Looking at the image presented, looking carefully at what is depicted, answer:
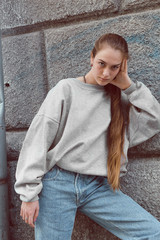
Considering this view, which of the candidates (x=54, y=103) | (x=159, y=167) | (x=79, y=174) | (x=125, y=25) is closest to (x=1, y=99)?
(x=54, y=103)

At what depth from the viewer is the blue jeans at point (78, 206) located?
1566mm

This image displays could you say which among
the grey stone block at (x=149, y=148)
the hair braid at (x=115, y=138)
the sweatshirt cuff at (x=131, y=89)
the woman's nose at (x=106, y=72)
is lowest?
the grey stone block at (x=149, y=148)

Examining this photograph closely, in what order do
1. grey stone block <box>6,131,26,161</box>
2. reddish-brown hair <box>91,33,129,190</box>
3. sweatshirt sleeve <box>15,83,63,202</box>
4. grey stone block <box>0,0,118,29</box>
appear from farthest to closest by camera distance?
1. grey stone block <box>6,131,26,161</box>
2. grey stone block <box>0,0,118,29</box>
3. reddish-brown hair <box>91,33,129,190</box>
4. sweatshirt sleeve <box>15,83,63,202</box>

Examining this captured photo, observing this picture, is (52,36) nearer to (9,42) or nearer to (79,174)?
(9,42)

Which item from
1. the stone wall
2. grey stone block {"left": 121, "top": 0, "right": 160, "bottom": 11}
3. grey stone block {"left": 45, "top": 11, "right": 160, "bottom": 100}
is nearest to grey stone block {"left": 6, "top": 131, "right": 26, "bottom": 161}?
the stone wall

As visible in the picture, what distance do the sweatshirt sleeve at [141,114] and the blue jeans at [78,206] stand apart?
1.38 feet

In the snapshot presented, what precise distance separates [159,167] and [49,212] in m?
0.83

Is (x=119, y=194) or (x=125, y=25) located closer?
(x=119, y=194)

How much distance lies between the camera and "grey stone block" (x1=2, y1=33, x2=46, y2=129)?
7.25 feet

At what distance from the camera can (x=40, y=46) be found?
2.22 metres

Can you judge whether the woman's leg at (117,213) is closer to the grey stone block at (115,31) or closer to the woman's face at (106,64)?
the woman's face at (106,64)

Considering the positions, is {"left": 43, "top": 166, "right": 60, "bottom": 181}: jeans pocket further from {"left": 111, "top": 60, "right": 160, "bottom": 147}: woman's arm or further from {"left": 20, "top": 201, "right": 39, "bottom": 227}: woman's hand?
{"left": 111, "top": 60, "right": 160, "bottom": 147}: woman's arm

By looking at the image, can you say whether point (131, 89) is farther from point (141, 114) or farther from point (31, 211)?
point (31, 211)

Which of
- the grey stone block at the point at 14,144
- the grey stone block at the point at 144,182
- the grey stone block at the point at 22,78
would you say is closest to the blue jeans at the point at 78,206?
the grey stone block at the point at 144,182
